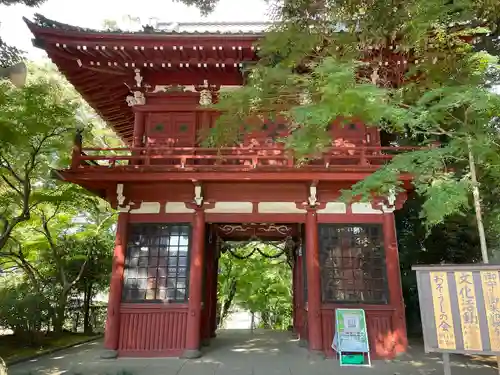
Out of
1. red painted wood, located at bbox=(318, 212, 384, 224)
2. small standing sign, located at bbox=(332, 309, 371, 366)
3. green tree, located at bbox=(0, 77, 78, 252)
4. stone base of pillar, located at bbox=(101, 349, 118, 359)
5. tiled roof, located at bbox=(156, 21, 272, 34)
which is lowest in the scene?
stone base of pillar, located at bbox=(101, 349, 118, 359)

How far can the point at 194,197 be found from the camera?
8945 mm

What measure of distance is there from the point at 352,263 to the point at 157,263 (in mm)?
4675

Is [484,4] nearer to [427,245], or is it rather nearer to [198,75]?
[198,75]

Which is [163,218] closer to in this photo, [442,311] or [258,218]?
[258,218]

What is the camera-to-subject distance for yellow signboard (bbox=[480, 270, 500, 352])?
13.9 ft

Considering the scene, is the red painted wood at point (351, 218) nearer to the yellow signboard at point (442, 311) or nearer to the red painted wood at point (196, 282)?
the red painted wood at point (196, 282)

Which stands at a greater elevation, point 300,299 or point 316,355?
point 300,299

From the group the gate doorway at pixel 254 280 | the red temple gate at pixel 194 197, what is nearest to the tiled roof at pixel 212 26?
the red temple gate at pixel 194 197

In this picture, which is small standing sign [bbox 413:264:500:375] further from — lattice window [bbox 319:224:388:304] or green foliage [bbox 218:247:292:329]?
green foliage [bbox 218:247:292:329]

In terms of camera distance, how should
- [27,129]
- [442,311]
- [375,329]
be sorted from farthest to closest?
[27,129] → [375,329] → [442,311]

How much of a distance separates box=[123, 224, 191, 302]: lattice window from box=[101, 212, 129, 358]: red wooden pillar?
152 mm

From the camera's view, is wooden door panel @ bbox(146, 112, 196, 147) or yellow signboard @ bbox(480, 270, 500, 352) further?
wooden door panel @ bbox(146, 112, 196, 147)

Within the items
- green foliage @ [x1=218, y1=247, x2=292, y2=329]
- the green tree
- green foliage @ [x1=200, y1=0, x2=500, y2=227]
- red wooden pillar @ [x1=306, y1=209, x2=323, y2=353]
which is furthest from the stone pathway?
green foliage @ [x1=218, y1=247, x2=292, y2=329]

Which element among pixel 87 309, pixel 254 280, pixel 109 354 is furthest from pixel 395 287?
pixel 254 280
